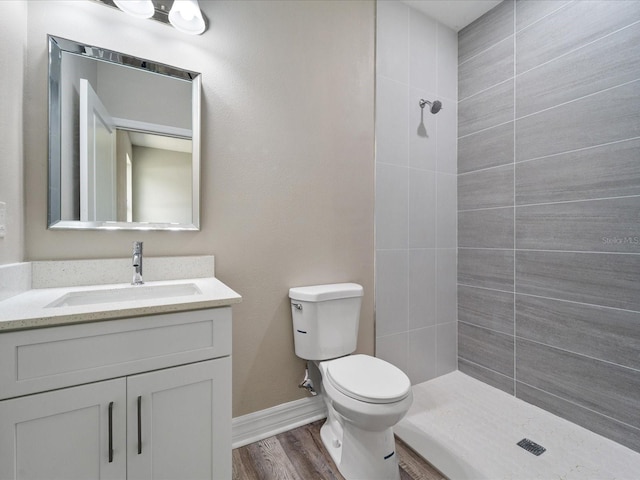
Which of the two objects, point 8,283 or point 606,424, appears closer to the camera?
point 8,283

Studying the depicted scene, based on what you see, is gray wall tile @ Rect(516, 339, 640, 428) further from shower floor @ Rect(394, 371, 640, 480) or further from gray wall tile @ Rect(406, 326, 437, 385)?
gray wall tile @ Rect(406, 326, 437, 385)

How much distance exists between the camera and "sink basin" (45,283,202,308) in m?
1.09

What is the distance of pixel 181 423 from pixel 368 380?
72 cm

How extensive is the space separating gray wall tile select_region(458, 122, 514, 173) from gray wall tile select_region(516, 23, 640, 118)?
14 centimetres

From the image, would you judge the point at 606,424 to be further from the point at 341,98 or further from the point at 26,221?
the point at 26,221

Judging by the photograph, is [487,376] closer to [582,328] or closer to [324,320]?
[582,328]

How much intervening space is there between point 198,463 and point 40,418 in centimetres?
47

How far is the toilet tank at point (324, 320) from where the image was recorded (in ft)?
5.02

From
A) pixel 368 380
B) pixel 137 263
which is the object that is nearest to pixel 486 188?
pixel 368 380

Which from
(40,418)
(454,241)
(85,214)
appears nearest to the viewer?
(40,418)

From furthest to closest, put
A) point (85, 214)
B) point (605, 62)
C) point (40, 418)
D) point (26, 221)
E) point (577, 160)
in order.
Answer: point (577, 160) → point (605, 62) → point (85, 214) → point (26, 221) → point (40, 418)

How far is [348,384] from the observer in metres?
1.22

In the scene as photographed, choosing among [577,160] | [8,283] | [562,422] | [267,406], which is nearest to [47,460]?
[8,283]

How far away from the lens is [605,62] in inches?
59.8
